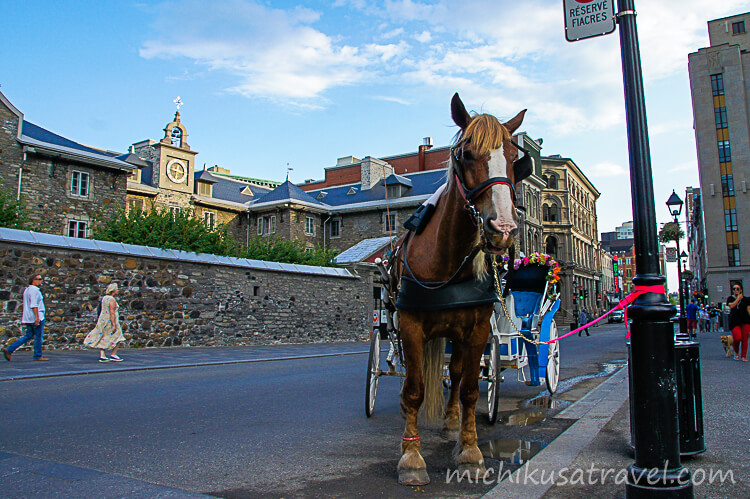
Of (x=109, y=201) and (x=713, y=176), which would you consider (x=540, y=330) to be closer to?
(x=109, y=201)

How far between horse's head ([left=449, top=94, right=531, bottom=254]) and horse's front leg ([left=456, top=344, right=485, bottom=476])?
40.4 inches

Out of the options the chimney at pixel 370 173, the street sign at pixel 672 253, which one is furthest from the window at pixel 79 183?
the street sign at pixel 672 253

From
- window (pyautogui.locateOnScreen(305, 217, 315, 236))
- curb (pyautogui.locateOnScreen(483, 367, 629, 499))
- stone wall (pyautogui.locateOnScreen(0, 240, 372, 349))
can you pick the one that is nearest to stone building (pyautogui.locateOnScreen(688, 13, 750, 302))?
window (pyautogui.locateOnScreen(305, 217, 315, 236))

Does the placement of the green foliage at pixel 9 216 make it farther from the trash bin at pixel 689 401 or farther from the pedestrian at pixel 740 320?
the pedestrian at pixel 740 320

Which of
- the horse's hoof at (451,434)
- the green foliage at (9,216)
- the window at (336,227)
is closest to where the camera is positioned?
the horse's hoof at (451,434)

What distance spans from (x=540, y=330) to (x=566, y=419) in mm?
2043

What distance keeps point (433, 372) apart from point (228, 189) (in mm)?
43786

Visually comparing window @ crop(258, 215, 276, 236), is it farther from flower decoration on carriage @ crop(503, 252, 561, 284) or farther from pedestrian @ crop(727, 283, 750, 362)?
flower decoration on carriage @ crop(503, 252, 561, 284)

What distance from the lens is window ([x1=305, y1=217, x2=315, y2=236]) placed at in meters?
42.6

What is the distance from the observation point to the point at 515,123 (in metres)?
3.76

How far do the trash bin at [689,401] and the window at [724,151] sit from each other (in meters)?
58.8

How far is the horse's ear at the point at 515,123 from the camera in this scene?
12.0 ft

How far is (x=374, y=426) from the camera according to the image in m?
5.42

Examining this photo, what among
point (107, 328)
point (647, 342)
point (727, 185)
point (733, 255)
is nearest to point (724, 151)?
point (727, 185)
